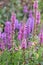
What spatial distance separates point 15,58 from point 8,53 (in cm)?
10

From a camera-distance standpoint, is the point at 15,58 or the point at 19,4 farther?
the point at 19,4

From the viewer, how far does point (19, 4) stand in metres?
5.28

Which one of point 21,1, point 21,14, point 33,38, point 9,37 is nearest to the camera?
point 9,37

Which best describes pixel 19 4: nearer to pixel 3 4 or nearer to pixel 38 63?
pixel 3 4

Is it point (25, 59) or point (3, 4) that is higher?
point (3, 4)

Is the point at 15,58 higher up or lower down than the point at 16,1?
lower down

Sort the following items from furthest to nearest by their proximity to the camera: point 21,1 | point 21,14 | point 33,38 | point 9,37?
point 21,1 < point 21,14 < point 33,38 < point 9,37

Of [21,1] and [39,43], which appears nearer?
[39,43]

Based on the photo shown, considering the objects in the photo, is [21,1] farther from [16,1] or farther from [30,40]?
[30,40]

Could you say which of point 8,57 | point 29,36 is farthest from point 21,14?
point 8,57

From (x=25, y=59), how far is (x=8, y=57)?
0.64 ft

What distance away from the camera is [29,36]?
359 cm

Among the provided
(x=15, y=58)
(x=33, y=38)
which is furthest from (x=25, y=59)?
(x=33, y=38)

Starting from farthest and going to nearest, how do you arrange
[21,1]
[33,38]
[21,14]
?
1. [21,1]
2. [21,14]
3. [33,38]
